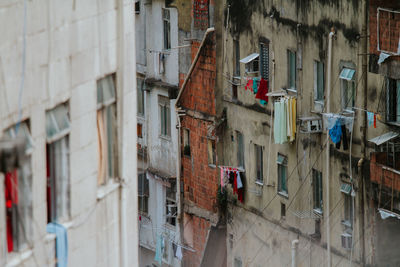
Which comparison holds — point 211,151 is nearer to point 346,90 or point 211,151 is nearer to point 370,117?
point 346,90

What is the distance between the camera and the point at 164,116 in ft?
167

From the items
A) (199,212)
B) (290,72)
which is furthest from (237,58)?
(199,212)

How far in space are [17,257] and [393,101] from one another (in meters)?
20.4

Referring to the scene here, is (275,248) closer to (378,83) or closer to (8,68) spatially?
(378,83)

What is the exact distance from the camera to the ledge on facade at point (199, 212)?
47.4m

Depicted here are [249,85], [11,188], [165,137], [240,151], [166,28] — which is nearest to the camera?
[11,188]

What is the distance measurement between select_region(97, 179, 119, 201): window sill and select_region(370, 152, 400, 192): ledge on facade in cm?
1445

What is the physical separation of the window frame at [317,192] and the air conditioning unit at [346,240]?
1.65 meters

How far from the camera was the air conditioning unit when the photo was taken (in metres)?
37.8

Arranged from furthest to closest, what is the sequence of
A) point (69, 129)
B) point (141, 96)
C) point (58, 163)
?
point (141, 96) → point (69, 129) → point (58, 163)

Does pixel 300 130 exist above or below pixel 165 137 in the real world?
above

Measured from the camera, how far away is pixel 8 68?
50.2 feet

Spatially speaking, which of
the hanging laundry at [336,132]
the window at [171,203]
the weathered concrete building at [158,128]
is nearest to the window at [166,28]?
the weathered concrete building at [158,128]

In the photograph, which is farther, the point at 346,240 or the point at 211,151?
the point at 211,151
